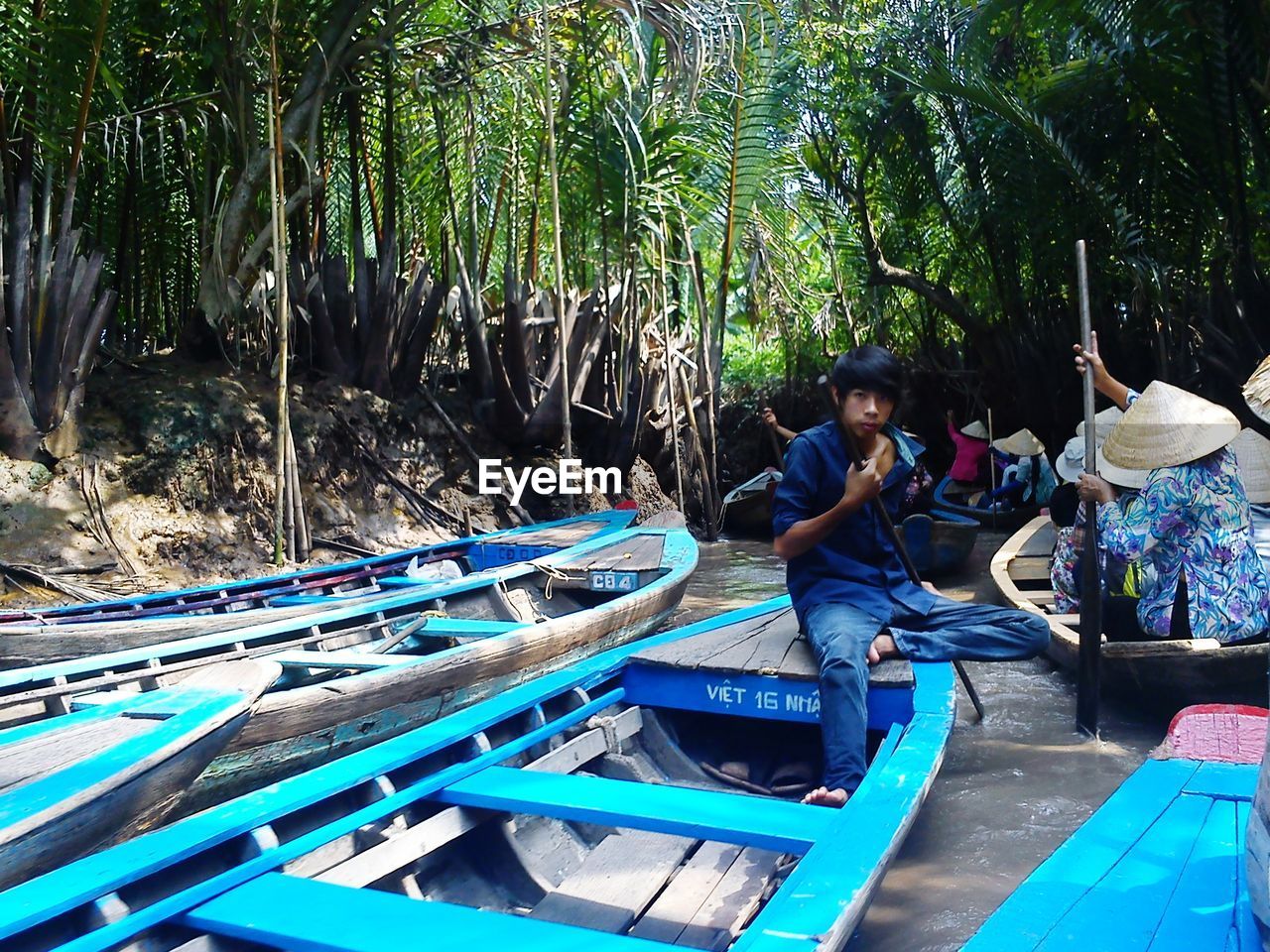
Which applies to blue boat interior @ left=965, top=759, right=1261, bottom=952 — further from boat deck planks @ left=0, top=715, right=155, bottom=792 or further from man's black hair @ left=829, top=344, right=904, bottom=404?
boat deck planks @ left=0, top=715, right=155, bottom=792

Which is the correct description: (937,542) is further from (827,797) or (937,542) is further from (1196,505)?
(827,797)

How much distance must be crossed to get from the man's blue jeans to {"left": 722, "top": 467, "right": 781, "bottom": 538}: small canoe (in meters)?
8.89

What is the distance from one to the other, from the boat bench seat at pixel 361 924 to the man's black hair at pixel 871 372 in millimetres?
1850

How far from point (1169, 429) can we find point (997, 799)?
5.26 feet

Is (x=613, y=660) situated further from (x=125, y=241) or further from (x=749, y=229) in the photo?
(x=749, y=229)

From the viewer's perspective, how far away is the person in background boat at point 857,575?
3.07 meters

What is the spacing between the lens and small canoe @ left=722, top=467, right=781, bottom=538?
12.6 metres

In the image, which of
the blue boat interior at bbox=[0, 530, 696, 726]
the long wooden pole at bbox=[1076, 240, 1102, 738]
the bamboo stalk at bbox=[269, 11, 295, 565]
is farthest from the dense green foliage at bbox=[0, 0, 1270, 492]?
the long wooden pole at bbox=[1076, 240, 1102, 738]

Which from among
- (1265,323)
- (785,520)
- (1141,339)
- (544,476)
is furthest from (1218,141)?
(785,520)

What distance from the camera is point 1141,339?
12383 millimetres

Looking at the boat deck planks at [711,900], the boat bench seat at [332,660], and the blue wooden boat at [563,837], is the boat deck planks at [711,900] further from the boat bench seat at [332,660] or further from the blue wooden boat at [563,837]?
the boat bench seat at [332,660]

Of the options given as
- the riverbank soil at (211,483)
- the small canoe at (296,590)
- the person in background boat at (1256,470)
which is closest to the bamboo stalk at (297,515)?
the riverbank soil at (211,483)

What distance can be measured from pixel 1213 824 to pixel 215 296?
7.89 m

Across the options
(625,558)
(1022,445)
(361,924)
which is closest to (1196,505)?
(625,558)
